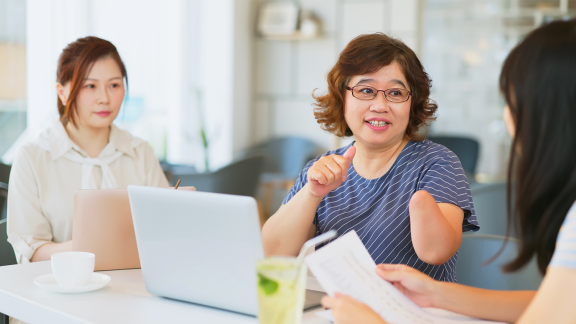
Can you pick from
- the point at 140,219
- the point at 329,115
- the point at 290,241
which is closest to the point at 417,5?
the point at 329,115

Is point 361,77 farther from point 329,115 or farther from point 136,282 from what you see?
point 136,282

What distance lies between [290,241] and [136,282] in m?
0.41

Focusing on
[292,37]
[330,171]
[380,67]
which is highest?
[292,37]

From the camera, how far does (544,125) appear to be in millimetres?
834

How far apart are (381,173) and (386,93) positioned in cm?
22

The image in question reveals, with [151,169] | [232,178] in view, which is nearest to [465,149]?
[232,178]

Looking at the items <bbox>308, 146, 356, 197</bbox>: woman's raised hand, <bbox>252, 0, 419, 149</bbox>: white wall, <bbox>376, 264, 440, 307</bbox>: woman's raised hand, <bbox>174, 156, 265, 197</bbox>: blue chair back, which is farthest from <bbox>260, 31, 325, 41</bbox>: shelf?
<bbox>376, 264, 440, 307</bbox>: woman's raised hand

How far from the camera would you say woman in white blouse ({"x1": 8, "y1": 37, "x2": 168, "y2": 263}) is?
1771mm

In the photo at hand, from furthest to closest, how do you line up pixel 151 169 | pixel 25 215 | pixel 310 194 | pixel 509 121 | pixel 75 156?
pixel 151 169
pixel 75 156
pixel 25 215
pixel 310 194
pixel 509 121

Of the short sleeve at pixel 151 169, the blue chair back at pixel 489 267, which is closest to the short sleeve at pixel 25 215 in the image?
the short sleeve at pixel 151 169

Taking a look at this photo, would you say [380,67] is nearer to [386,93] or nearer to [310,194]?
[386,93]

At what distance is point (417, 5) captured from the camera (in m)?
5.67

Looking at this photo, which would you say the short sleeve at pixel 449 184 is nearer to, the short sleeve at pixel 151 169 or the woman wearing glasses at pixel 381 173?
the woman wearing glasses at pixel 381 173

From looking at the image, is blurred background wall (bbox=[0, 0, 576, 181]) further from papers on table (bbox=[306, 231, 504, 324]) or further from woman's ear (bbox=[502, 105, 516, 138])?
woman's ear (bbox=[502, 105, 516, 138])
